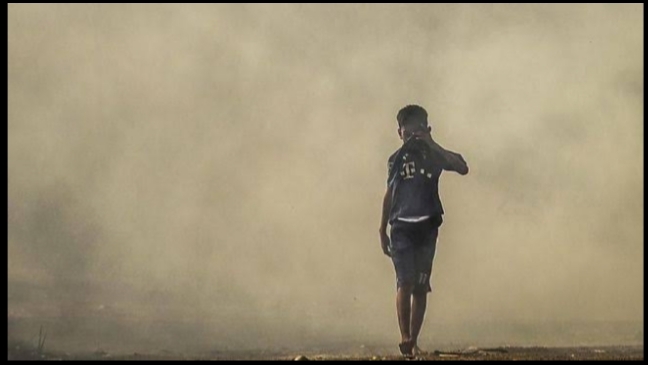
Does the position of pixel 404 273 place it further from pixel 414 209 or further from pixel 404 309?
pixel 414 209

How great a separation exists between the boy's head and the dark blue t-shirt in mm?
219

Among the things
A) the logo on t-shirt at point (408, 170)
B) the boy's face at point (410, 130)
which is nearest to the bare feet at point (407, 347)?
the logo on t-shirt at point (408, 170)

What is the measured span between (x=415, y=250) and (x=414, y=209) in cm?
68

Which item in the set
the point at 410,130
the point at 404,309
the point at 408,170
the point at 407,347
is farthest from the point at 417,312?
the point at 410,130

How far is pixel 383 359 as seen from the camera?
33.4 feet

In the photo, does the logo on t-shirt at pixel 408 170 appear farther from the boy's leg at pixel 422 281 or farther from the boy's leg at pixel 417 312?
the boy's leg at pixel 417 312

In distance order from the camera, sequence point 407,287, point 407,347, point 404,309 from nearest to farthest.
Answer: point 407,347, point 404,309, point 407,287

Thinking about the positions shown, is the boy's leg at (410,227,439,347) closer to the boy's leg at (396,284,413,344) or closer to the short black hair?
the boy's leg at (396,284,413,344)

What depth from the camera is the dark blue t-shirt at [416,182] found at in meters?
11.4

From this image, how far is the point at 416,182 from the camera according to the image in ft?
37.5

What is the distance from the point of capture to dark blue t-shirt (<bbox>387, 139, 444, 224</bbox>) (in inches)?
448

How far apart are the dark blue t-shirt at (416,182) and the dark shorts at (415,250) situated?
18 centimetres

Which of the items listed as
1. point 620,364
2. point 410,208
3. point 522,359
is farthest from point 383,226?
point 620,364

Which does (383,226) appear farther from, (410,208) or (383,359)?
(383,359)
